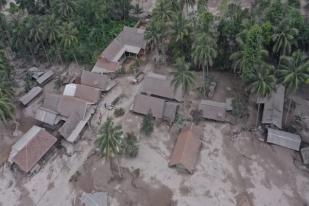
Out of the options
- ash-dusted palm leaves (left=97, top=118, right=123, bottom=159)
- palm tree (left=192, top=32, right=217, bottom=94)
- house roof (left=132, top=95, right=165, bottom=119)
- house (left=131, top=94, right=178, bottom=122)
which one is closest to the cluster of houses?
house roof (left=132, top=95, right=165, bottom=119)

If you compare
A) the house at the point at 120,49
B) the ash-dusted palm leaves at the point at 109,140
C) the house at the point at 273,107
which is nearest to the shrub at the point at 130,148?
the ash-dusted palm leaves at the point at 109,140

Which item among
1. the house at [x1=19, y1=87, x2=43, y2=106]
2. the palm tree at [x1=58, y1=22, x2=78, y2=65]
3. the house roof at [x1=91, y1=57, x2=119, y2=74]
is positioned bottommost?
the house at [x1=19, y1=87, x2=43, y2=106]

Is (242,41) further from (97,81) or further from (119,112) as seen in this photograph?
(97,81)

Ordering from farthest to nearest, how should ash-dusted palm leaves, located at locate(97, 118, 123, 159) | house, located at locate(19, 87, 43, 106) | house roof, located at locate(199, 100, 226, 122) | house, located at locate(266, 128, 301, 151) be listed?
house, located at locate(19, 87, 43, 106), house roof, located at locate(199, 100, 226, 122), house, located at locate(266, 128, 301, 151), ash-dusted palm leaves, located at locate(97, 118, 123, 159)

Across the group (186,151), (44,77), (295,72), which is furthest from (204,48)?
(44,77)

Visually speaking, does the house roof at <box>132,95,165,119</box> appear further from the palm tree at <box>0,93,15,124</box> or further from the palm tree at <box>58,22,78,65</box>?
the palm tree at <box>0,93,15,124</box>

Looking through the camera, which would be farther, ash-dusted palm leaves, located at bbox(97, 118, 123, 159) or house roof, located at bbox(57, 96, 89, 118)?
house roof, located at bbox(57, 96, 89, 118)

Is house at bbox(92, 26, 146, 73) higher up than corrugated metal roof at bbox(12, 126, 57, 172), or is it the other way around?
house at bbox(92, 26, 146, 73)

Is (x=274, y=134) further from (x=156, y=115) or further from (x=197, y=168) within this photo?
(x=156, y=115)
